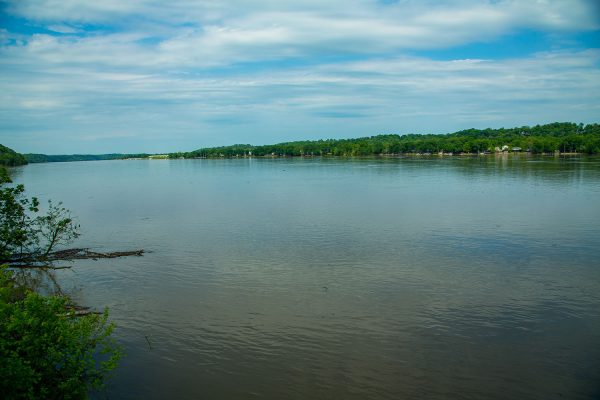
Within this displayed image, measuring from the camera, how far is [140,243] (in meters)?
26.6

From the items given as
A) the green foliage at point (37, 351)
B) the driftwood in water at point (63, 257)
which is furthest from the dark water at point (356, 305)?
the green foliage at point (37, 351)

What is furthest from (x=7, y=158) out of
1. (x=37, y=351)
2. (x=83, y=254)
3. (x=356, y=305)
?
(x=37, y=351)

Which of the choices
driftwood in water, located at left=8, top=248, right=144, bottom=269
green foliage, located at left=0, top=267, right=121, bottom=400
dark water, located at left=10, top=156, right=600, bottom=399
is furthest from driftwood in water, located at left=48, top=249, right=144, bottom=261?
green foliage, located at left=0, top=267, right=121, bottom=400

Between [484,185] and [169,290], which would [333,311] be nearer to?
[169,290]

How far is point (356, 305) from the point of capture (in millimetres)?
15820

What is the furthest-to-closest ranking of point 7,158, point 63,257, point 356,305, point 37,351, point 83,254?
1. point 7,158
2. point 83,254
3. point 63,257
4. point 356,305
5. point 37,351

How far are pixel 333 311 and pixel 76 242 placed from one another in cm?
1878

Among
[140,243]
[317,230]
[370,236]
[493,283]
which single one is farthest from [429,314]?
[140,243]

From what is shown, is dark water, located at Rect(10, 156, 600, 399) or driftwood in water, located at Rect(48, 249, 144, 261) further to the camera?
driftwood in water, located at Rect(48, 249, 144, 261)

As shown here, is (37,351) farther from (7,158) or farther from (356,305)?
(7,158)

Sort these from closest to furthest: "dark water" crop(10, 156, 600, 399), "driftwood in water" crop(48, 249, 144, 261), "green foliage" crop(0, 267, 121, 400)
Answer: "green foliage" crop(0, 267, 121, 400), "dark water" crop(10, 156, 600, 399), "driftwood in water" crop(48, 249, 144, 261)

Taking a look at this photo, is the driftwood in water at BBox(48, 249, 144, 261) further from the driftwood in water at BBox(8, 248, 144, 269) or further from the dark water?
the dark water

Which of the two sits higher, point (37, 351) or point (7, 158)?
point (7, 158)

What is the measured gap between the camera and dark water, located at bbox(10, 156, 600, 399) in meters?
11.3
